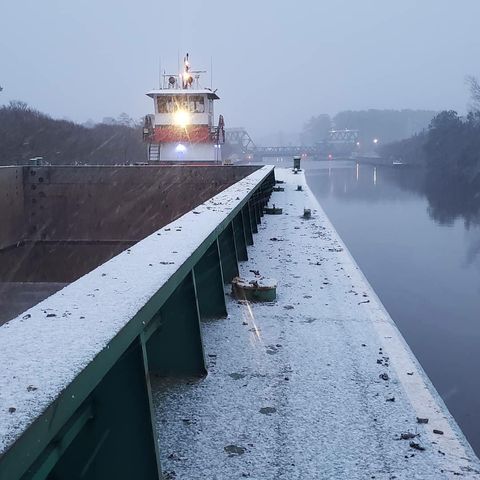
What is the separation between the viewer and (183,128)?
27797 millimetres

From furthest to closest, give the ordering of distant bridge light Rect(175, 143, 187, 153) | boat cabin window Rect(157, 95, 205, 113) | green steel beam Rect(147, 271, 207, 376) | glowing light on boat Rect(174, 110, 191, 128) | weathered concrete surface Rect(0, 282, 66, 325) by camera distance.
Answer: boat cabin window Rect(157, 95, 205, 113) < glowing light on boat Rect(174, 110, 191, 128) < distant bridge light Rect(175, 143, 187, 153) < weathered concrete surface Rect(0, 282, 66, 325) < green steel beam Rect(147, 271, 207, 376)

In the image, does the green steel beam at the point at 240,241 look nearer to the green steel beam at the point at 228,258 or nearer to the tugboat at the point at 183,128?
the green steel beam at the point at 228,258

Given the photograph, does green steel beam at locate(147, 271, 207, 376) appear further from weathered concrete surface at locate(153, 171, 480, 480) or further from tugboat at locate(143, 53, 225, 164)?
tugboat at locate(143, 53, 225, 164)

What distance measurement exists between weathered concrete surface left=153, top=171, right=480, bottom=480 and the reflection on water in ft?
15.4

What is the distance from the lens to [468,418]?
8.77 m

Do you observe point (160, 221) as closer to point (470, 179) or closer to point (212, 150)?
point (212, 150)

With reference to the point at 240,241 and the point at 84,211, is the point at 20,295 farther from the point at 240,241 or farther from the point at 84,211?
the point at 240,241

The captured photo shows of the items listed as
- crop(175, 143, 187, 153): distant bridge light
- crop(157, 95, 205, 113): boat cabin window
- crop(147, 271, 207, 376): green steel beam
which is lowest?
crop(147, 271, 207, 376): green steel beam

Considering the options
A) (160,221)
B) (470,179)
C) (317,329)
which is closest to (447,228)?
(160,221)

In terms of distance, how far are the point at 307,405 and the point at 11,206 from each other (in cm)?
1252

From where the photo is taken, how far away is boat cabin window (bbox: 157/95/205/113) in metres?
28.2

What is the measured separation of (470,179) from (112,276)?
68513 mm

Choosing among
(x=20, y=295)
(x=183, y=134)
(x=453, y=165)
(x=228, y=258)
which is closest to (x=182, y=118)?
(x=183, y=134)

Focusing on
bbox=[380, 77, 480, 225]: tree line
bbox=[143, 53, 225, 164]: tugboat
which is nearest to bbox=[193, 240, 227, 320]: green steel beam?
bbox=[143, 53, 225, 164]: tugboat
